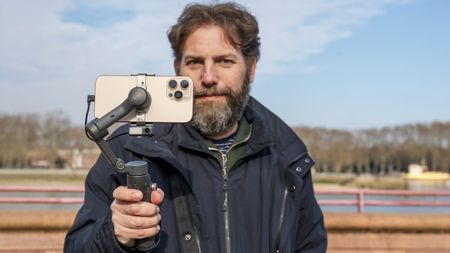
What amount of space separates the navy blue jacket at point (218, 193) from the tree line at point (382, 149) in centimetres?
7215

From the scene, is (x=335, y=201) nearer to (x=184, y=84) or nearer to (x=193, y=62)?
(x=193, y=62)

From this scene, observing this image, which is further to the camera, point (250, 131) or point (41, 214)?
point (41, 214)

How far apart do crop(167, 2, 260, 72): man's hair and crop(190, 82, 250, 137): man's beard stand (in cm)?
22

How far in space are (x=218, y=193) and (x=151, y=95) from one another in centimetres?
63

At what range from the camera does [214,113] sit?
6.61ft

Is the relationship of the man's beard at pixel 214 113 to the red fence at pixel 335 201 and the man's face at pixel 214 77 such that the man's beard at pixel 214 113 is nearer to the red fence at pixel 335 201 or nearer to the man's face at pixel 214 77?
the man's face at pixel 214 77

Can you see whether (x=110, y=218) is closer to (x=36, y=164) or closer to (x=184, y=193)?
(x=184, y=193)

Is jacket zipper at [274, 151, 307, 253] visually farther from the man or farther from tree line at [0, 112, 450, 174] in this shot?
tree line at [0, 112, 450, 174]

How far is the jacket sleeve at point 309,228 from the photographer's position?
2137 millimetres

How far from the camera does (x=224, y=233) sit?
6.20ft

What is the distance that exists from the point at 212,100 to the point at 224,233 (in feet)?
1.71

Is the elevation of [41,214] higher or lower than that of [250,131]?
lower

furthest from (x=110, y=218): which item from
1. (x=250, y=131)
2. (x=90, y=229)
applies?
(x=250, y=131)

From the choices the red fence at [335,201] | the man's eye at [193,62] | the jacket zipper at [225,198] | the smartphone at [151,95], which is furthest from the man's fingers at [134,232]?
the red fence at [335,201]
